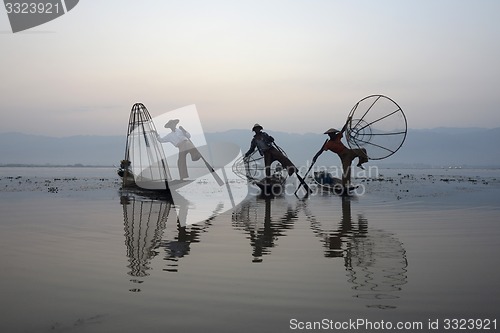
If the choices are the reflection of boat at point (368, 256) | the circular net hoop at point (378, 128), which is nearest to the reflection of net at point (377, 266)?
the reflection of boat at point (368, 256)

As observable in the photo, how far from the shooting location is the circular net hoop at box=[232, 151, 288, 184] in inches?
962

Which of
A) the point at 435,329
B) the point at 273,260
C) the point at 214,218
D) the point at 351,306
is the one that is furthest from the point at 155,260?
the point at 214,218

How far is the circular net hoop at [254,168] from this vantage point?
24438 mm

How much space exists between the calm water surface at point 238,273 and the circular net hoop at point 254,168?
13.1m

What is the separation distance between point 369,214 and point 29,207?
414 inches

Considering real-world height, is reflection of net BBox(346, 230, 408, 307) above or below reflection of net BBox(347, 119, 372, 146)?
below

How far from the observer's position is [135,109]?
22.7 metres

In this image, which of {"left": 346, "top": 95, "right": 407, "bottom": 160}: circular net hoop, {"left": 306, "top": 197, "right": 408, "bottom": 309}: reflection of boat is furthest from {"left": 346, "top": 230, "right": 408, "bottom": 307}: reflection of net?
{"left": 346, "top": 95, "right": 407, "bottom": 160}: circular net hoop

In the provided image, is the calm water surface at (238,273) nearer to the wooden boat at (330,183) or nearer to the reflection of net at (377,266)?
the reflection of net at (377,266)

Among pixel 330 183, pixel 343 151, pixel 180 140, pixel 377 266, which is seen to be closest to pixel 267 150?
pixel 343 151

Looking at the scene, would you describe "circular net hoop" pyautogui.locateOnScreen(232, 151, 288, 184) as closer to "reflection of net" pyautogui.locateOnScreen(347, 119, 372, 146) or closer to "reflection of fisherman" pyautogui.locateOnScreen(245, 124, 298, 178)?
"reflection of fisherman" pyautogui.locateOnScreen(245, 124, 298, 178)

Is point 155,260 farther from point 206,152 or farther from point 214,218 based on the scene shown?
point 206,152

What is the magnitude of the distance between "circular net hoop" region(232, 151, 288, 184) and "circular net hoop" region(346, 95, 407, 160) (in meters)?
4.69

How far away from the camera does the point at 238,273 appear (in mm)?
5941
